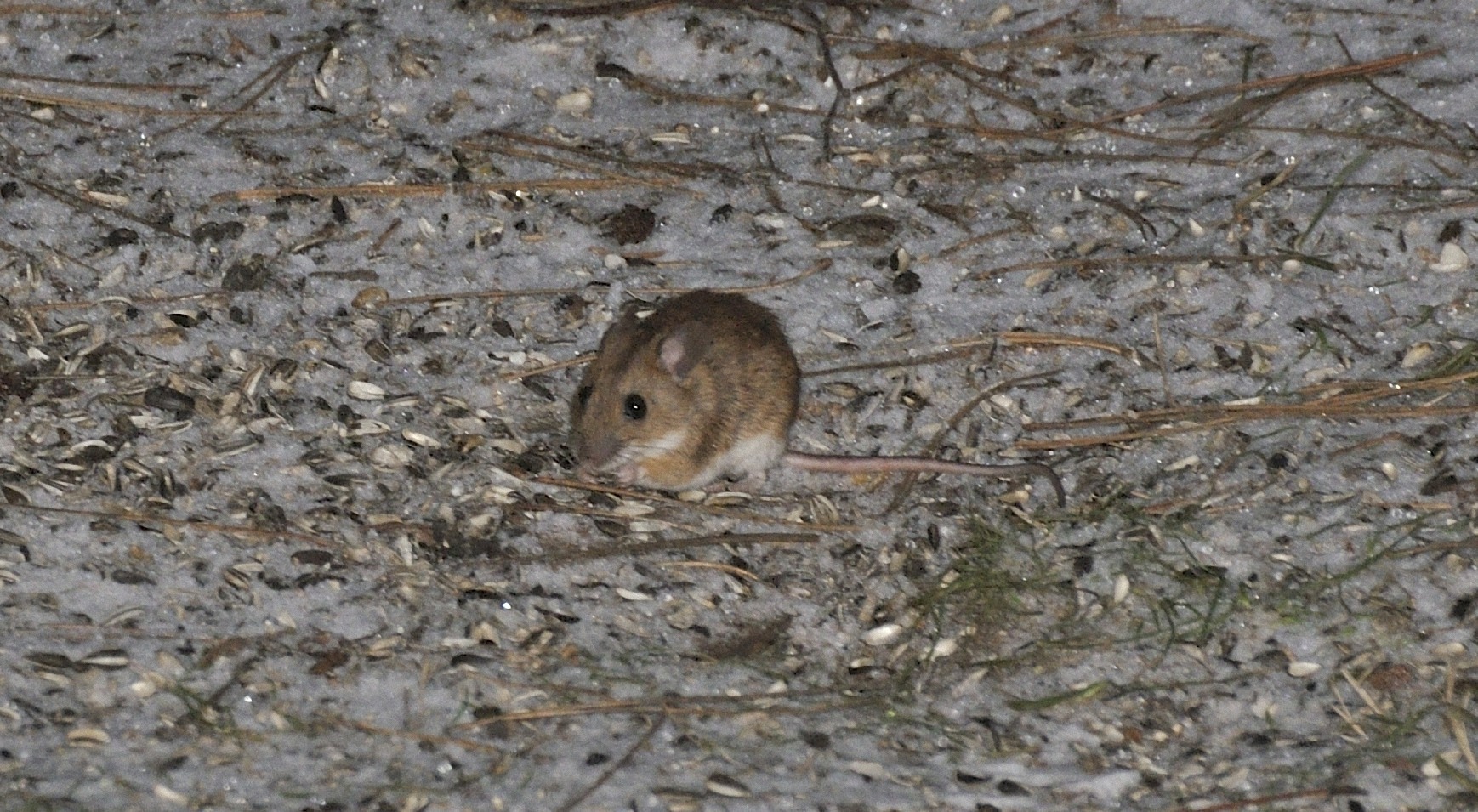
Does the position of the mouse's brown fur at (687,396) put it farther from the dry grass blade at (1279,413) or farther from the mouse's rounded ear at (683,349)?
the dry grass blade at (1279,413)

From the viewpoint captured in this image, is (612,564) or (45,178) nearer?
(612,564)

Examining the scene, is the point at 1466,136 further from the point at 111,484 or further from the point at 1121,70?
the point at 111,484

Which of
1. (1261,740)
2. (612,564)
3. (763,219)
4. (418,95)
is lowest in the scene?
(1261,740)

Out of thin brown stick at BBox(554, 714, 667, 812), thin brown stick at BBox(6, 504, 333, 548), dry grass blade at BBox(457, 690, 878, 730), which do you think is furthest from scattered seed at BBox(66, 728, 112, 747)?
thin brown stick at BBox(554, 714, 667, 812)

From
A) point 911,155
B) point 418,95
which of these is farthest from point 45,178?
point 911,155

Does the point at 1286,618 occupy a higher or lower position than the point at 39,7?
lower

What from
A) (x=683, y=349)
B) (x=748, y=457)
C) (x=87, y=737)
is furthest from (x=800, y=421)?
(x=87, y=737)

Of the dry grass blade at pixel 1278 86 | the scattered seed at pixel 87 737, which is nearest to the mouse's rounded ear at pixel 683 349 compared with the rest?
the scattered seed at pixel 87 737
